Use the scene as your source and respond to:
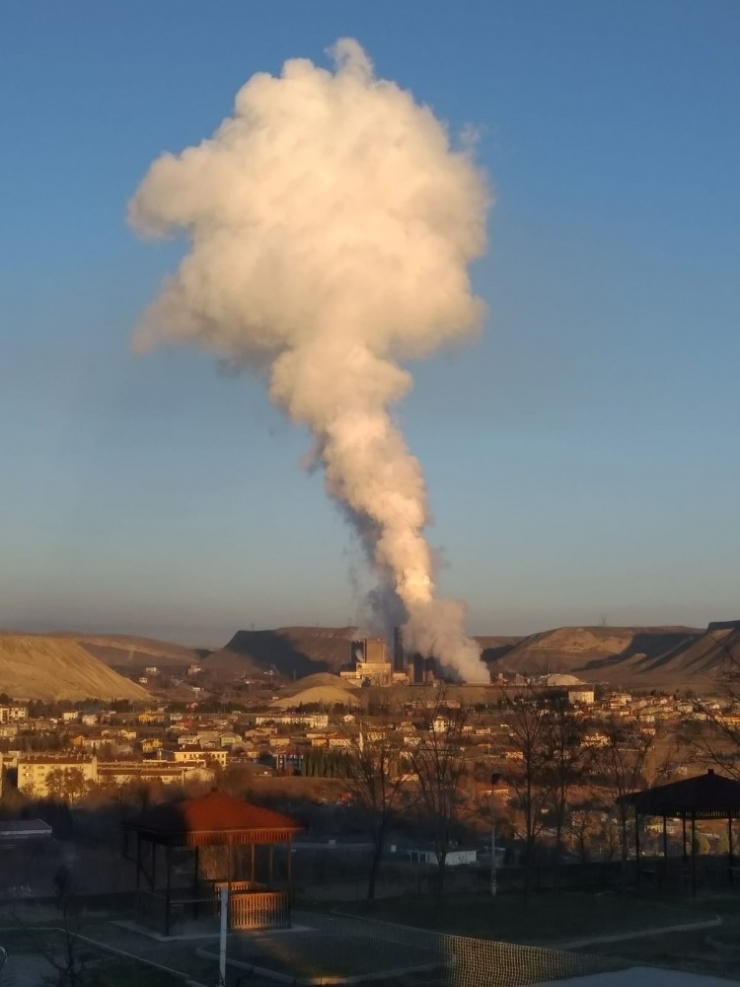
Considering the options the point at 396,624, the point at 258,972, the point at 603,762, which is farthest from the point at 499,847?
the point at 396,624

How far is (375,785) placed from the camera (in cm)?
3406

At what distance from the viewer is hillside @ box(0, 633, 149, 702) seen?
13685 centimetres

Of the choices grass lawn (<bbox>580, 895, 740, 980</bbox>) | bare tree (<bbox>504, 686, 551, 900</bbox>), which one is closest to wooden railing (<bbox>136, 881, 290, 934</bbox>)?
bare tree (<bbox>504, 686, 551, 900</bbox>)

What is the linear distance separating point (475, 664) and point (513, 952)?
314ft

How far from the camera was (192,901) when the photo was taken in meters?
20.6

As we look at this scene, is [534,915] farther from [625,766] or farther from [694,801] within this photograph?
[625,766]

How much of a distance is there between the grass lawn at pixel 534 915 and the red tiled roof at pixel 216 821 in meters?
2.14

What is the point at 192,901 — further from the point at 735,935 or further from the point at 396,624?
the point at 396,624

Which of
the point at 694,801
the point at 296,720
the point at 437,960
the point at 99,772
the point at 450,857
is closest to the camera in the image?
the point at 437,960

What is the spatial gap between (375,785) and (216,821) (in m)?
13.8

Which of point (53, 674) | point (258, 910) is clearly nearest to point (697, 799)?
point (258, 910)

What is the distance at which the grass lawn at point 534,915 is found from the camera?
19.4 metres

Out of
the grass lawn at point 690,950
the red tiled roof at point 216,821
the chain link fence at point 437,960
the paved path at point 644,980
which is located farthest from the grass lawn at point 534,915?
the paved path at point 644,980

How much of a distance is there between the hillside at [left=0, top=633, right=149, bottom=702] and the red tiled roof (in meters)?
112
